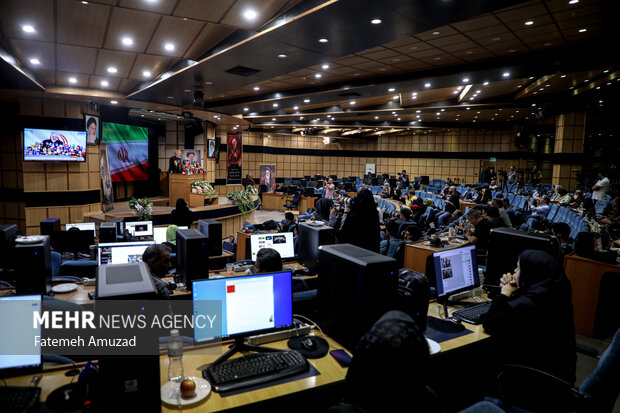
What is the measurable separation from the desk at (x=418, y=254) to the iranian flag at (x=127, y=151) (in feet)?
39.9

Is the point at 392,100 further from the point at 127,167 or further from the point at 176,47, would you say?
the point at 127,167

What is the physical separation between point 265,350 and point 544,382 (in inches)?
69.9

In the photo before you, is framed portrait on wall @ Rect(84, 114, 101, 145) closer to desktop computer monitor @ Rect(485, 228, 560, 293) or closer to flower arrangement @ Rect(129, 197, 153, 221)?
flower arrangement @ Rect(129, 197, 153, 221)

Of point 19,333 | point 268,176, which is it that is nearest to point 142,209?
point 19,333

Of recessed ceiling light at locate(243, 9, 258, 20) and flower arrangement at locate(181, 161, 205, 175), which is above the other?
recessed ceiling light at locate(243, 9, 258, 20)

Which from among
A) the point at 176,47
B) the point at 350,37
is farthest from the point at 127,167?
the point at 350,37

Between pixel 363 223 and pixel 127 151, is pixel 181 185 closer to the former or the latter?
pixel 127 151

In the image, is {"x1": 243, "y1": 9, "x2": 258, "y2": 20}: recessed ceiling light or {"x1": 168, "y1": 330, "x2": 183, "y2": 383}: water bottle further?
{"x1": 243, "y1": 9, "x2": 258, "y2": 20}: recessed ceiling light

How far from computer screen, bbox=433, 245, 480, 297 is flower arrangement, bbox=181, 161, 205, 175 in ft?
39.0

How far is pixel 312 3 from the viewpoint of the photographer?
4.17 m

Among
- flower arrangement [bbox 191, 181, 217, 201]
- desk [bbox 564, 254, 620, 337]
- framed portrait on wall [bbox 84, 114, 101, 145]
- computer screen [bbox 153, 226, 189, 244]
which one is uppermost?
framed portrait on wall [bbox 84, 114, 101, 145]

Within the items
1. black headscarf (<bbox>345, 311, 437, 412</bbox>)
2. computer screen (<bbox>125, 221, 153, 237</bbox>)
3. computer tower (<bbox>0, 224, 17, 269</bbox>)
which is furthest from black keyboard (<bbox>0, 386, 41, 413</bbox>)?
computer screen (<bbox>125, 221, 153, 237</bbox>)

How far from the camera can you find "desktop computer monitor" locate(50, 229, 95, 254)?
527cm

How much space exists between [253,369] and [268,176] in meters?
21.1
